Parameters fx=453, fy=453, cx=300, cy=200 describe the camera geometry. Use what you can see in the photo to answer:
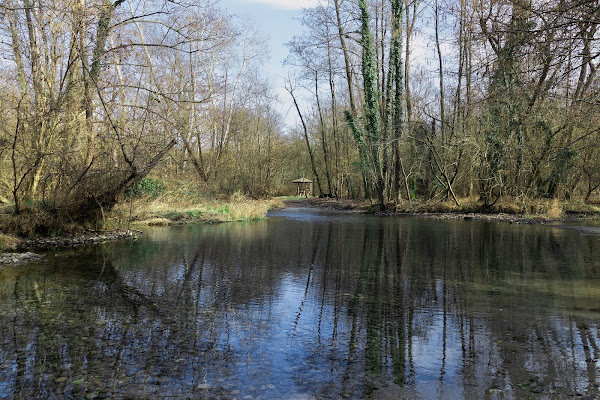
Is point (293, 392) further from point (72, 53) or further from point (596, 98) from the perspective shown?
point (72, 53)

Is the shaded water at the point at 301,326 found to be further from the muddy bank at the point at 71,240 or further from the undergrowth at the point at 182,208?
the undergrowth at the point at 182,208

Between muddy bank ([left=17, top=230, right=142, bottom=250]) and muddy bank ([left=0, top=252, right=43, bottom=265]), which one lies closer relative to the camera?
muddy bank ([left=0, top=252, right=43, bottom=265])

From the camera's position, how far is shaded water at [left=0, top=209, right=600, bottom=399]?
3799 mm

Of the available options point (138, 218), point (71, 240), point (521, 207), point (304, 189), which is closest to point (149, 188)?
point (138, 218)

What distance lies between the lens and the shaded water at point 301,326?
3.80 m

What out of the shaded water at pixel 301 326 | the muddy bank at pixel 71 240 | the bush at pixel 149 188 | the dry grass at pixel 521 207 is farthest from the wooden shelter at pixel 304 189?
the shaded water at pixel 301 326

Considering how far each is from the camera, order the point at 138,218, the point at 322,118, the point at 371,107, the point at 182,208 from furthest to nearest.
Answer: the point at 322,118 < the point at 371,107 < the point at 182,208 < the point at 138,218

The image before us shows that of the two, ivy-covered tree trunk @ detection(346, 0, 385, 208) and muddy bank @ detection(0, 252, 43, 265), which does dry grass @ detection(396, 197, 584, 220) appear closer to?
ivy-covered tree trunk @ detection(346, 0, 385, 208)

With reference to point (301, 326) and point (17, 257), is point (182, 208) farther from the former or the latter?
point (301, 326)

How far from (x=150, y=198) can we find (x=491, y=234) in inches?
567

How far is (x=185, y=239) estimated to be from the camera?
45.9 ft

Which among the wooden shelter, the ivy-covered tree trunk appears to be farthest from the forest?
the wooden shelter

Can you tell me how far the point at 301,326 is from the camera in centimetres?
540

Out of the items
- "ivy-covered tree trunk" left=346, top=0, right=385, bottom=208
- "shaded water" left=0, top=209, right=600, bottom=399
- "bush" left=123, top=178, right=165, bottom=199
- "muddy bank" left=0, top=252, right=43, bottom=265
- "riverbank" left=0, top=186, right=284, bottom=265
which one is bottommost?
"shaded water" left=0, top=209, right=600, bottom=399
